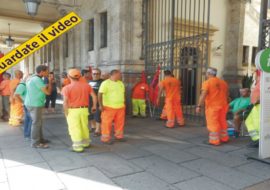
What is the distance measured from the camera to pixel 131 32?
29.5 ft

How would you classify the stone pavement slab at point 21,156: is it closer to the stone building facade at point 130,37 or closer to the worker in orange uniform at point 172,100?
the worker in orange uniform at point 172,100

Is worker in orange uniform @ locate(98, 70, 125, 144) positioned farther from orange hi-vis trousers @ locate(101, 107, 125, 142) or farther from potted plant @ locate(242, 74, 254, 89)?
potted plant @ locate(242, 74, 254, 89)

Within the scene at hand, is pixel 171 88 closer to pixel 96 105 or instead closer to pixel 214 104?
pixel 214 104

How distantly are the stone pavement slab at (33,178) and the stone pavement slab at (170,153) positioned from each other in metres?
1.99

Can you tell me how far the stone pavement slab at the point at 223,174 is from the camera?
12.0ft

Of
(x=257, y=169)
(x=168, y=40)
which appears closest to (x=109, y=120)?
(x=257, y=169)

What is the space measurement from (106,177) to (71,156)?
1185 millimetres

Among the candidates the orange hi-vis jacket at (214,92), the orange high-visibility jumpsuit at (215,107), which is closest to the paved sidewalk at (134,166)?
the orange high-visibility jumpsuit at (215,107)

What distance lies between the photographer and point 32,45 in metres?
4.80

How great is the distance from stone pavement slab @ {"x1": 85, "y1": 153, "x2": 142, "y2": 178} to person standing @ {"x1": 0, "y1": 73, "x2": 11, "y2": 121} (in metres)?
4.80

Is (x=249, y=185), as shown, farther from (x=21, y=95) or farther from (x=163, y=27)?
(x=163, y=27)

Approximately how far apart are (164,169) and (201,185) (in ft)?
2.40

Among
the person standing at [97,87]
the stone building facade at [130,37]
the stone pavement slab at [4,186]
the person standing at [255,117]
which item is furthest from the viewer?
the stone building facade at [130,37]

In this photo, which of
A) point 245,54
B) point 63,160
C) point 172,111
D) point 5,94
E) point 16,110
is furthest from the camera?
point 245,54
